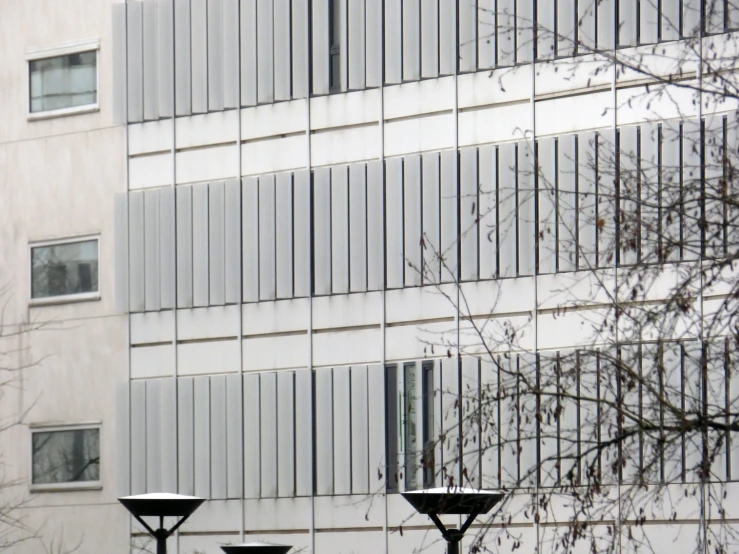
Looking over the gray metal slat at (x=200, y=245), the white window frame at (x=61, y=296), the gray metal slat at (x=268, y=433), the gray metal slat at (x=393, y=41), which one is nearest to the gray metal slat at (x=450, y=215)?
the gray metal slat at (x=393, y=41)

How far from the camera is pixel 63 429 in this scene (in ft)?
105

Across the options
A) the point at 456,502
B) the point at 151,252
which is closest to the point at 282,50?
the point at 151,252

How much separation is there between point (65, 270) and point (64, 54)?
3840 millimetres

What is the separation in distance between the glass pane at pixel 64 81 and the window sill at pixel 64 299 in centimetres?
338

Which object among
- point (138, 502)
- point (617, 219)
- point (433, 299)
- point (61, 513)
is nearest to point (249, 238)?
point (433, 299)

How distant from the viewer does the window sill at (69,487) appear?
31531mm

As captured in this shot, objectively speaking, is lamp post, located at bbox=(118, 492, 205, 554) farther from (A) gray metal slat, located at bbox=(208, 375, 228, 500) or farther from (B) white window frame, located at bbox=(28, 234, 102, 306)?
(B) white window frame, located at bbox=(28, 234, 102, 306)

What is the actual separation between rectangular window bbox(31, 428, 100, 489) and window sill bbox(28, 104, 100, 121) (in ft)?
18.2

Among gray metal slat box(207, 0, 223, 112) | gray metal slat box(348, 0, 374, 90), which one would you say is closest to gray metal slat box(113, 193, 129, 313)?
gray metal slat box(207, 0, 223, 112)

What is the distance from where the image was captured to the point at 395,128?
28984 mm

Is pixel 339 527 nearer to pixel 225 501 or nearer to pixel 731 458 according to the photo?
pixel 225 501

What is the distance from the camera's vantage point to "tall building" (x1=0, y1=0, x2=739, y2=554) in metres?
27.2

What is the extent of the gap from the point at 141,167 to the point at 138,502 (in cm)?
1079

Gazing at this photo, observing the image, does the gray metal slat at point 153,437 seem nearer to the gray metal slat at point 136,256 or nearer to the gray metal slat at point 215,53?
the gray metal slat at point 136,256
